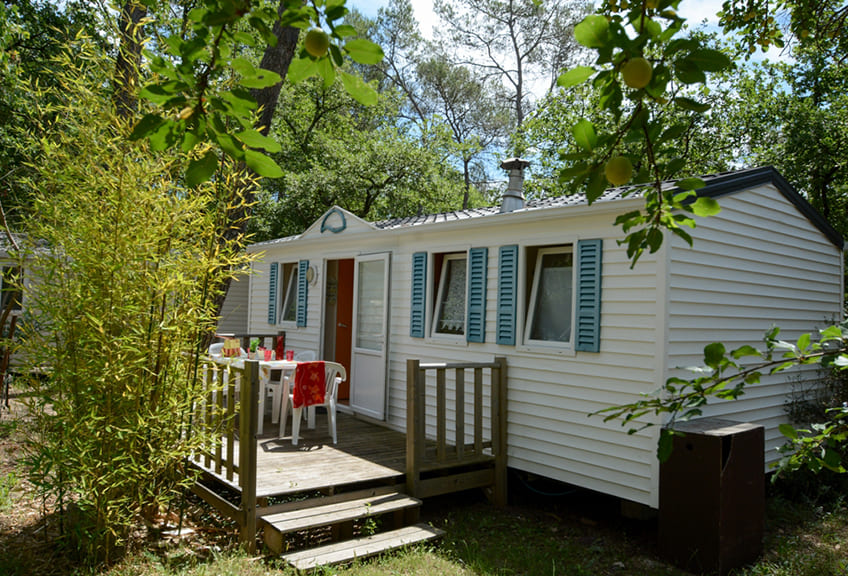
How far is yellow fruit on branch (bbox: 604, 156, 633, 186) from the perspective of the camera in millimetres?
1320

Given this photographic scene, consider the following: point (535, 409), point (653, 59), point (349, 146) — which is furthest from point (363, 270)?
point (349, 146)

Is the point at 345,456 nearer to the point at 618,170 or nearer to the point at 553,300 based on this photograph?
the point at 553,300

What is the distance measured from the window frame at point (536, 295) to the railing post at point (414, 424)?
1158 millimetres

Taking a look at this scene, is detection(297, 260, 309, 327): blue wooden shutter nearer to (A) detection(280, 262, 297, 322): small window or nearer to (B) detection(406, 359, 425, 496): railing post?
(A) detection(280, 262, 297, 322): small window

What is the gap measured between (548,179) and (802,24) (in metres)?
11.4

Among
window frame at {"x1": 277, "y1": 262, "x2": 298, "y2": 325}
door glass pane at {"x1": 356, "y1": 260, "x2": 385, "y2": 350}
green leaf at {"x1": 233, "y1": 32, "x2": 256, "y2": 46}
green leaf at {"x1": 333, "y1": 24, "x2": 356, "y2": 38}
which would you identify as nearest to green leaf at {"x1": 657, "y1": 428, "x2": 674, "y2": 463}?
green leaf at {"x1": 333, "y1": 24, "x2": 356, "y2": 38}

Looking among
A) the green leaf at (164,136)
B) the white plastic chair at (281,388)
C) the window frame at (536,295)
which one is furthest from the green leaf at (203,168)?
the white plastic chair at (281,388)

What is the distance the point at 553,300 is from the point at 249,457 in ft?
9.66

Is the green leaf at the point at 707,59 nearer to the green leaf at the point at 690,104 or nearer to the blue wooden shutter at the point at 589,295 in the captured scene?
the green leaf at the point at 690,104

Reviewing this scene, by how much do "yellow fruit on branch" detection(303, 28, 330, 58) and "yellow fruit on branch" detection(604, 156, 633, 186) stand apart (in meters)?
0.65

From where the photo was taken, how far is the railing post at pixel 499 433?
18.1 feet

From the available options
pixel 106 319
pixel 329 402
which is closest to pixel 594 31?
pixel 106 319

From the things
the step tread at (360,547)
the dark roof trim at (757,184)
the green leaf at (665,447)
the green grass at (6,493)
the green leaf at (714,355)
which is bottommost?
the step tread at (360,547)

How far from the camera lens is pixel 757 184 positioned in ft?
18.2
